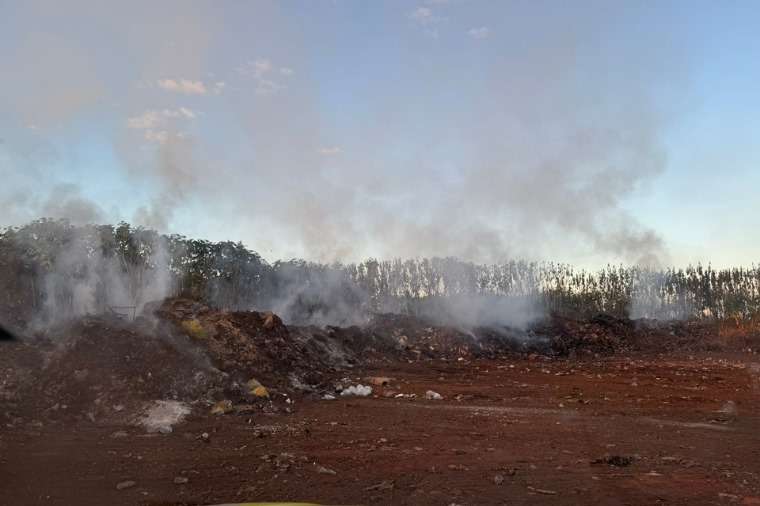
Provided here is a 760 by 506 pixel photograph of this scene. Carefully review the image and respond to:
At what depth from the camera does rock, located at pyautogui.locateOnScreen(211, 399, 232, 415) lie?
1019 cm

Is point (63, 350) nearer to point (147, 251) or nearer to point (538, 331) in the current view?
point (147, 251)

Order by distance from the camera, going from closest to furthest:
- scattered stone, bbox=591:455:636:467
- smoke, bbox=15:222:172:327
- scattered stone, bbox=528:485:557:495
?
scattered stone, bbox=528:485:557:495 → scattered stone, bbox=591:455:636:467 → smoke, bbox=15:222:172:327

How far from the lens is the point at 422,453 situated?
24.7 feet

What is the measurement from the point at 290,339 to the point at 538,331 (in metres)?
13.6

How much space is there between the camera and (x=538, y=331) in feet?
84.7

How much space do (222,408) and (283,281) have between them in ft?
42.6

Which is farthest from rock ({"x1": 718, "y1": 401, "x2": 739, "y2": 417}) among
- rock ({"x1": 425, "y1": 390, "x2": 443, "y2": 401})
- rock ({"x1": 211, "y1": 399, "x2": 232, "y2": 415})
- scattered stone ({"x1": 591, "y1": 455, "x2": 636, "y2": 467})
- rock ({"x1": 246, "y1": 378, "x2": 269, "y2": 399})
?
rock ({"x1": 211, "y1": 399, "x2": 232, "y2": 415})

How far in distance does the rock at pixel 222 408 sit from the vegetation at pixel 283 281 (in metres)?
6.59

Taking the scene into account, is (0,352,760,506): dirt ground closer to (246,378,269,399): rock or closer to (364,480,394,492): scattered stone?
(364,480,394,492): scattered stone

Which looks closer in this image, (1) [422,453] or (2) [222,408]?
(1) [422,453]

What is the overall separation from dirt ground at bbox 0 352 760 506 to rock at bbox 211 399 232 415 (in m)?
0.17

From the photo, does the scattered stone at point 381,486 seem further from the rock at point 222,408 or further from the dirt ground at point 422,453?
the rock at point 222,408

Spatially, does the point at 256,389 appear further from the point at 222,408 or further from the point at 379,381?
the point at 379,381

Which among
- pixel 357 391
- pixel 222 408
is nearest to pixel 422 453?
pixel 222 408
